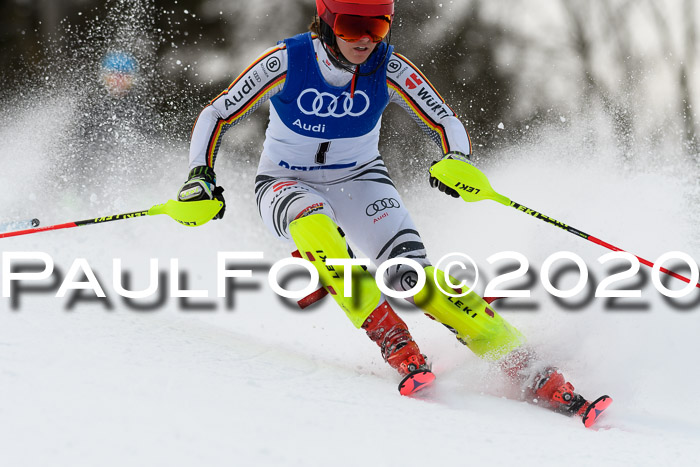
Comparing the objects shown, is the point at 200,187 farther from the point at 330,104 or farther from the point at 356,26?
the point at 356,26

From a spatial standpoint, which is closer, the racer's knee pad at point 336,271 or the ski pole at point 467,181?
the racer's knee pad at point 336,271

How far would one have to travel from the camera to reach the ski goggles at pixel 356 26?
7.93 feet

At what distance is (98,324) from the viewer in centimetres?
248

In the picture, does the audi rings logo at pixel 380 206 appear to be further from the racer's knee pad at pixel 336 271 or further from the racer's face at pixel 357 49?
the racer's face at pixel 357 49

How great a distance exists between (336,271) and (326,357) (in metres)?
0.55

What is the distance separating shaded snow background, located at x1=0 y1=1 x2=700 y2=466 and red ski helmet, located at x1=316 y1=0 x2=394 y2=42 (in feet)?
4.05

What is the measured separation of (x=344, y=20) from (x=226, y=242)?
3.46m

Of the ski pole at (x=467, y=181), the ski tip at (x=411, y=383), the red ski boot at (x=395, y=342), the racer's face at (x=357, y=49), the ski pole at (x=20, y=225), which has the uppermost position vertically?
the racer's face at (x=357, y=49)

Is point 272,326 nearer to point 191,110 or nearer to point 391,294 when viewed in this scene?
point 391,294

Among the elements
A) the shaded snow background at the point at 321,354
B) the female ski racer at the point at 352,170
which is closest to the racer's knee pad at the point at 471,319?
the female ski racer at the point at 352,170

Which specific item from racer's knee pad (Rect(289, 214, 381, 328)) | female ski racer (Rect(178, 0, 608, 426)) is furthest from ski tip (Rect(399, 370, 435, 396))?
racer's knee pad (Rect(289, 214, 381, 328))

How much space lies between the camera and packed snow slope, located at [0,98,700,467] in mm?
1521

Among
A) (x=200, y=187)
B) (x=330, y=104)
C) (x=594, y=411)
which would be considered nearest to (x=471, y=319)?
(x=594, y=411)

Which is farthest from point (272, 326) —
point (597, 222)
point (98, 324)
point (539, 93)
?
point (539, 93)
